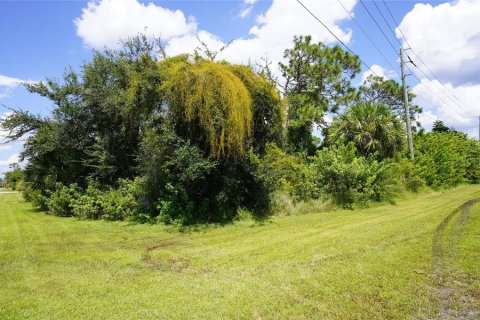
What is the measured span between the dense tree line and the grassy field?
216 centimetres

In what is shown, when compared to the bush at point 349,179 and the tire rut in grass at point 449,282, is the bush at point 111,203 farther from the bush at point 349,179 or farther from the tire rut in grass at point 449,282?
the tire rut in grass at point 449,282

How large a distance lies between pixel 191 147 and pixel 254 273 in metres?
5.51

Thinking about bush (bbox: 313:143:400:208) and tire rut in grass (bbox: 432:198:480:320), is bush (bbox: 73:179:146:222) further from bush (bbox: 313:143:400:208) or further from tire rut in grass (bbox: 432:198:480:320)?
tire rut in grass (bbox: 432:198:480:320)

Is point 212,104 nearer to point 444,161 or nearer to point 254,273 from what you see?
point 254,273

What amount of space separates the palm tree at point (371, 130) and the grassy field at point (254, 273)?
818 cm

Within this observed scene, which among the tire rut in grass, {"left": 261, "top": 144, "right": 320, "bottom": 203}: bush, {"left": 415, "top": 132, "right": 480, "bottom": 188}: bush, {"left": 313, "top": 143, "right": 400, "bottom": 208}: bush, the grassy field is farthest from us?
{"left": 415, "top": 132, "right": 480, "bottom": 188}: bush

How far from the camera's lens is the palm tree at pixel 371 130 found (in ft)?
57.2

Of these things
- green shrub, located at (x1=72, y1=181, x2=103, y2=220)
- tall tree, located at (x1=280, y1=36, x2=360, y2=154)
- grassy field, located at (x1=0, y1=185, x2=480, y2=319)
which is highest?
tall tree, located at (x1=280, y1=36, x2=360, y2=154)

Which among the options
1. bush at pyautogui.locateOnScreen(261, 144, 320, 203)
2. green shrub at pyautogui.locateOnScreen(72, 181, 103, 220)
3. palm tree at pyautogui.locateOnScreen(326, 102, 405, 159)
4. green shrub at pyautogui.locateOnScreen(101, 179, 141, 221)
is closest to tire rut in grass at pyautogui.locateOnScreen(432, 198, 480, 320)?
bush at pyautogui.locateOnScreen(261, 144, 320, 203)

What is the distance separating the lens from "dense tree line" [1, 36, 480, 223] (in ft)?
34.0

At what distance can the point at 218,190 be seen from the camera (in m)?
11.3

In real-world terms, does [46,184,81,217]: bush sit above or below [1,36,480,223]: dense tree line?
below

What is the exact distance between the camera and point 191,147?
10180 millimetres

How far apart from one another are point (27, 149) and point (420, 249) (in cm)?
1766
